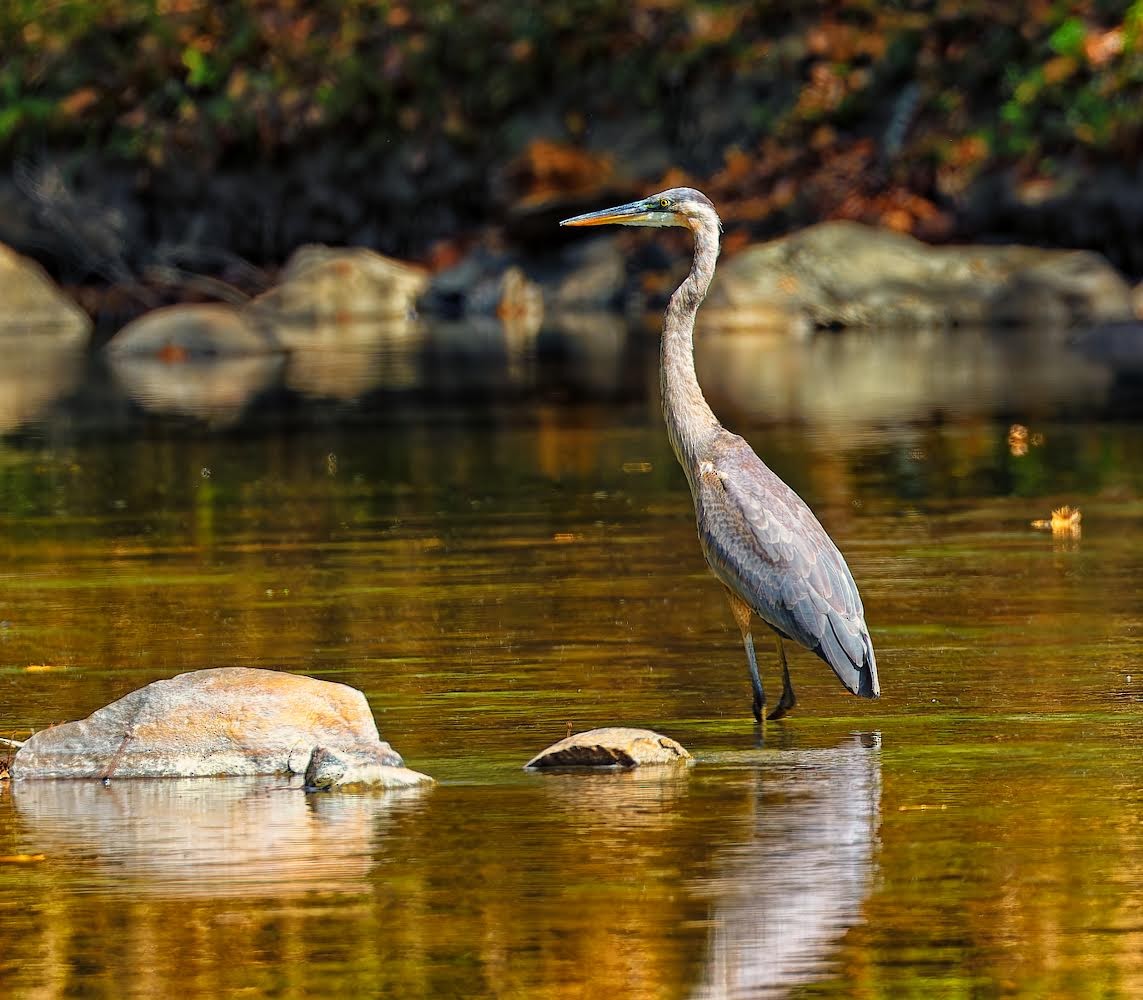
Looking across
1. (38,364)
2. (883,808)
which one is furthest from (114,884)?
(38,364)

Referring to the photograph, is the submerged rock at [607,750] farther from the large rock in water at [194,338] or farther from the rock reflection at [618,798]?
the large rock in water at [194,338]

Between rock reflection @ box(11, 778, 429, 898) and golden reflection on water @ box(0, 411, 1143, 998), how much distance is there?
0.02 meters

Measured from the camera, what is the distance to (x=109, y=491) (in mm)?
16922

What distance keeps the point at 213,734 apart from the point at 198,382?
20.1 metres

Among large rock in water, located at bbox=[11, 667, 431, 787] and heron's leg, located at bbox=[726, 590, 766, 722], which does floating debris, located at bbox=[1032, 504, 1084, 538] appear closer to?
heron's leg, located at bbox=[726, 590, 766, 722]

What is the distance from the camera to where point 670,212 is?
998 centimetres

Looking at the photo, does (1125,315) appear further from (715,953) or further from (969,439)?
(715,953)

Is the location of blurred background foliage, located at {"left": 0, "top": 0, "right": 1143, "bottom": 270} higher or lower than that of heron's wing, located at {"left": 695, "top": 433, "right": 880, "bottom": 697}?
higher

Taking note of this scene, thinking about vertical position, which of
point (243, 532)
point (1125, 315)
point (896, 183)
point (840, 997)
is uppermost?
point (896, 183)

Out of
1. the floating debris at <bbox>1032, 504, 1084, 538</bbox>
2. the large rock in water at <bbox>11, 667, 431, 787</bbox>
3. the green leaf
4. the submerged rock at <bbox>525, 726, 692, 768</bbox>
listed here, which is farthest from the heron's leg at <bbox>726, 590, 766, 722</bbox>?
the green leaf

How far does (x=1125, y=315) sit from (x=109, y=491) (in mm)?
17987

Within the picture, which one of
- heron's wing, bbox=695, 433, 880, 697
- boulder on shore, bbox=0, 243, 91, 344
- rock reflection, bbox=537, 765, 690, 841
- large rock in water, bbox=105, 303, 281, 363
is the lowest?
rock reflection, bbox=537, 765, 690, 841

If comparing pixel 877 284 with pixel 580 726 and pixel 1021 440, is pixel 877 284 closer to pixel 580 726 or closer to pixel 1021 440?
pixel 1021 440

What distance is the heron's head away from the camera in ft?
32.6
